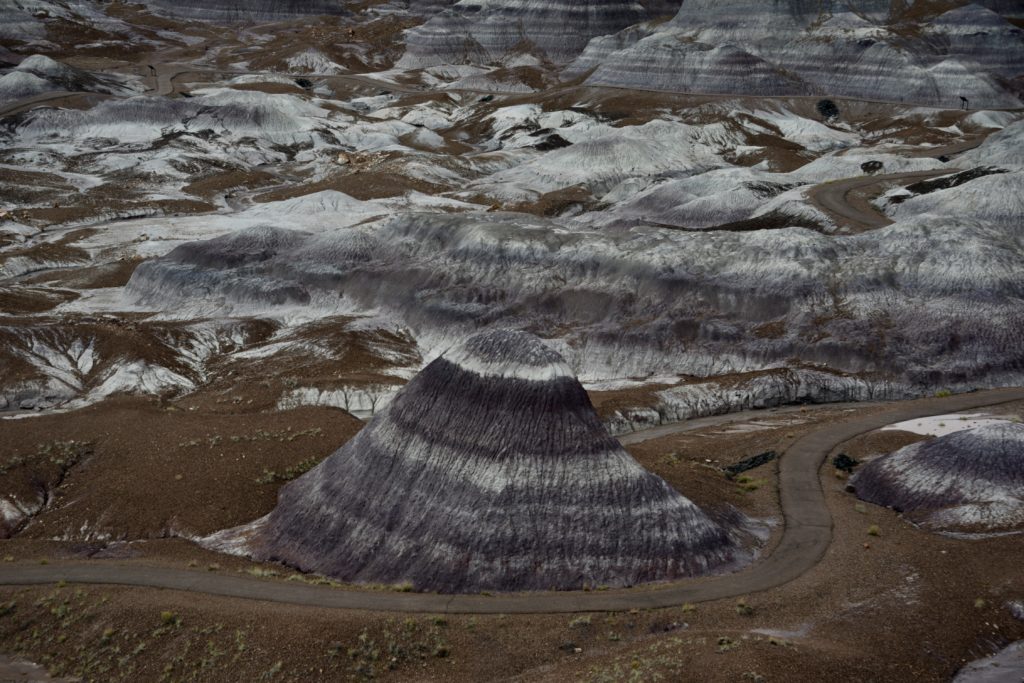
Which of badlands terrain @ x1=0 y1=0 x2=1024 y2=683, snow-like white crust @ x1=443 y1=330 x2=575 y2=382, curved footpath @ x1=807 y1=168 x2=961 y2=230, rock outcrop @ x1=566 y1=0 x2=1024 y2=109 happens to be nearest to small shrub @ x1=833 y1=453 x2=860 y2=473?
badlands terrain @ x1=0 y1=0 x2=1024 y2=683

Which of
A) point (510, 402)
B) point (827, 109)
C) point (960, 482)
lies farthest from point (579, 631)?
point (827, 109)

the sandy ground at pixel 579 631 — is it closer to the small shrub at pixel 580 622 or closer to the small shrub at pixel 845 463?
the small shrub at pixel 580 622

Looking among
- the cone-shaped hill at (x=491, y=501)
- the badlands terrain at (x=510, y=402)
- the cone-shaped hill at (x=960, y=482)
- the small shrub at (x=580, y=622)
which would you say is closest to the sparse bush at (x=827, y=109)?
the badlands terrain at (x=510, y=402)

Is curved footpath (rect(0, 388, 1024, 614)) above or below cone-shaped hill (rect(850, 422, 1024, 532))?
below

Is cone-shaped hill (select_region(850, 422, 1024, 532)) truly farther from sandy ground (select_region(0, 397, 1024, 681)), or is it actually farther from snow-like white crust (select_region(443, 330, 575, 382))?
snow-like white crust (select_region(443, 330, 575, 382))

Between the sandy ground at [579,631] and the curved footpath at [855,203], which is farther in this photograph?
the curved footpath at [855,203]

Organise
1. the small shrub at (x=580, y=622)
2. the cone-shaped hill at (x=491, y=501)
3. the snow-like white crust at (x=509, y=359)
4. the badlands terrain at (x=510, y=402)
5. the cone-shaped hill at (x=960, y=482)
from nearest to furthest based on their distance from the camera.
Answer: the small shrub at (x=580, y=622) → the badlands terrain at (x=510, y=402) → the cone-shaped hill at (x=491, y=501) → the cone-shaped hill at (x=960, y=482) → the snow-like white crust at (x=509, y=359)
